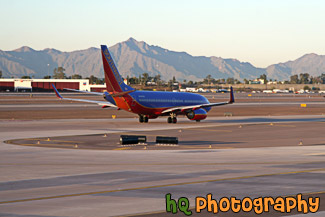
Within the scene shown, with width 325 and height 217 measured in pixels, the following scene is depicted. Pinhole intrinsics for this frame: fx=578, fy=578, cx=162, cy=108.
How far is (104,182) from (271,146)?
21833mm

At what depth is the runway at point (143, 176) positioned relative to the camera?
1912 centimetres

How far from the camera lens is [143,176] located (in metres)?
25.9

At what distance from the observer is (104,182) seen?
2408 cm

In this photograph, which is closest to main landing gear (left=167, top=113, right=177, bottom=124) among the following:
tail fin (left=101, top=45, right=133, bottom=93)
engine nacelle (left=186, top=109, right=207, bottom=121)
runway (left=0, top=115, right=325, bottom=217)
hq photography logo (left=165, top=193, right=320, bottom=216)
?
engine nacelle (left=186, top=109, right=207, bottom=121)

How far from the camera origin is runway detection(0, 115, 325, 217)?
1912 cm

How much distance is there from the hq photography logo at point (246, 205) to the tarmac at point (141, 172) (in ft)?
1.19

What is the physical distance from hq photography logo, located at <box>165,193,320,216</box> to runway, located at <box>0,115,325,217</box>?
48 centimetres

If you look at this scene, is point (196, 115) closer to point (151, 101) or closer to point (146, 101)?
point (151, 101)

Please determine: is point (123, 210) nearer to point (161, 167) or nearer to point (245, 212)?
point (245, 212)

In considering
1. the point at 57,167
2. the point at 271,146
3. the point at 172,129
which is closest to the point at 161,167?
the point at 57,167

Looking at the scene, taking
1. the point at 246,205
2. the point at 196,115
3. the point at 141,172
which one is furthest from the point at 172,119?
the point at 246,205

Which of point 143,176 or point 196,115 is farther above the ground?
point 196,115

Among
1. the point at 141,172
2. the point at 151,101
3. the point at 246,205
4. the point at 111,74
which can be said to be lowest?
the point at 141,172

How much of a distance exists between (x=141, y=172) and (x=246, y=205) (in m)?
9.52
